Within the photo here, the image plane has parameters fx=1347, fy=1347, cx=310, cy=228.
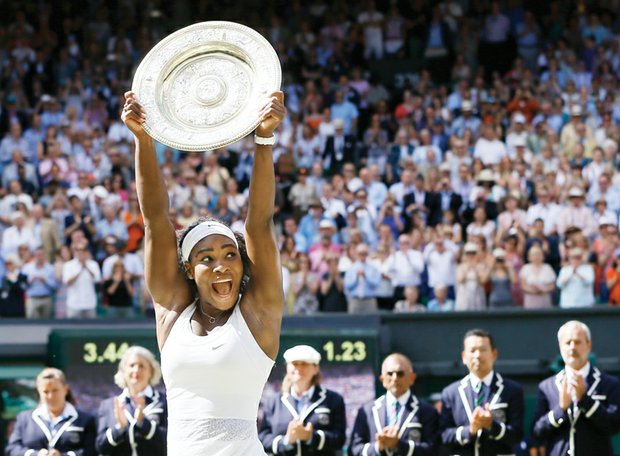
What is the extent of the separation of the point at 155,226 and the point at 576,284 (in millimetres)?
9737

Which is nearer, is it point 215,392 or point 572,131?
point 215,392

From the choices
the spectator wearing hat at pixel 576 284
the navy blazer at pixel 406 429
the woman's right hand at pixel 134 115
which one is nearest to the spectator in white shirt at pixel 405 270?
the spectator wearing hat at pixel 576 284

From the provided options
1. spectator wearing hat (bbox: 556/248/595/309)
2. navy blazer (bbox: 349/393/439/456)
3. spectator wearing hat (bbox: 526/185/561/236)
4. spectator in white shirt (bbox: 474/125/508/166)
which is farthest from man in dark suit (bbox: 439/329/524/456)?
spectator in white shirt (bbox: 474/125/508/166)

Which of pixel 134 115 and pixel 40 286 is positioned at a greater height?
pixel 40 286

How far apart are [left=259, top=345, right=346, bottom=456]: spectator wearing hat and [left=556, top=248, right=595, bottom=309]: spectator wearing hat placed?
5.15 m

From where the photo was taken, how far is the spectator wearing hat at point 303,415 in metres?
9.15

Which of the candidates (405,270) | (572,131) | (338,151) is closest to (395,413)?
(405,270)

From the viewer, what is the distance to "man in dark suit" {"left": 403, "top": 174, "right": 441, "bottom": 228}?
16.0m

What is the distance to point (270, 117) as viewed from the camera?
4730 millimetres

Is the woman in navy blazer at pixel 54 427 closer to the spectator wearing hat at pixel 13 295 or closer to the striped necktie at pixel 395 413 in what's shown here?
the striped necktie at pixel 395 413

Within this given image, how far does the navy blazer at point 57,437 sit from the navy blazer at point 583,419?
3042mm

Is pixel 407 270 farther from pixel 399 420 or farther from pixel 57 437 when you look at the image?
pixel 57 437

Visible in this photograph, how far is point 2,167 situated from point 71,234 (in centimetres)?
298

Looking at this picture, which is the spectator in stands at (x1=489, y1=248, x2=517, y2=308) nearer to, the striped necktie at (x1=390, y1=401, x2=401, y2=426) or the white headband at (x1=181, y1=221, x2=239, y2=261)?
the striped necktie at (x1=390, y1=401, x2=401, y2=426)
